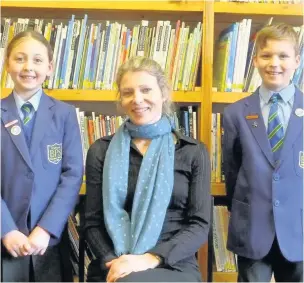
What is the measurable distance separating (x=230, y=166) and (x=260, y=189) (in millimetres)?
173

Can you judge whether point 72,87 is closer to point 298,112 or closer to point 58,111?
point 58,111

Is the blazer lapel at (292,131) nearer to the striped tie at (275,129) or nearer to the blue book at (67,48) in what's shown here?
the striped tie at (275,129)

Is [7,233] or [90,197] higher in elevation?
[90,197]

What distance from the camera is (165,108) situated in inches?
70.1

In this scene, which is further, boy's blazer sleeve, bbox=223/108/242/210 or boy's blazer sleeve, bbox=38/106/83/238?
boy's blazer sleeve, bbox=223/108/242/210

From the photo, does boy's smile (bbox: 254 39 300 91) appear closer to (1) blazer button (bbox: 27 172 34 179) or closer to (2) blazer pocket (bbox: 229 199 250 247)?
(2) blazer pocket (bbox: 229 199 250 247)

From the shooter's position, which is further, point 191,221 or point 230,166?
point 230,166

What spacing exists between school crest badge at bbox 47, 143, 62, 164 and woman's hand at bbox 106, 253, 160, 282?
44cm

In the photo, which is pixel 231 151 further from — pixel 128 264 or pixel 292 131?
pixel 128 264

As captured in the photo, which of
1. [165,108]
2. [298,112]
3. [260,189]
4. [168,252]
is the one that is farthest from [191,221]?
[298,112]

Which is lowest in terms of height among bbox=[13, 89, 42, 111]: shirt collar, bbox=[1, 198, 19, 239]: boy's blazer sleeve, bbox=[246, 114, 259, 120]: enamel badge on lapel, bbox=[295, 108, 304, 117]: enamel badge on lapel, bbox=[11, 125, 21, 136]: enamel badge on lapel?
bbox=[1, 198, 19, 239]: boy's blazer sleeve

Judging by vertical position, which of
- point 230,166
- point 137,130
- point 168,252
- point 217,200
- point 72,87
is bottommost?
point 168,252

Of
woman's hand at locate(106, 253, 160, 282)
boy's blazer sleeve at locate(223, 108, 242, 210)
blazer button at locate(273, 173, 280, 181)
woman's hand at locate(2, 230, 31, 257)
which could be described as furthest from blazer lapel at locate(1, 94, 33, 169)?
blazer button at locate(273, 173, 280, 181)

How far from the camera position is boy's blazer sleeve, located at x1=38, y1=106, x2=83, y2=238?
5.38 feet
